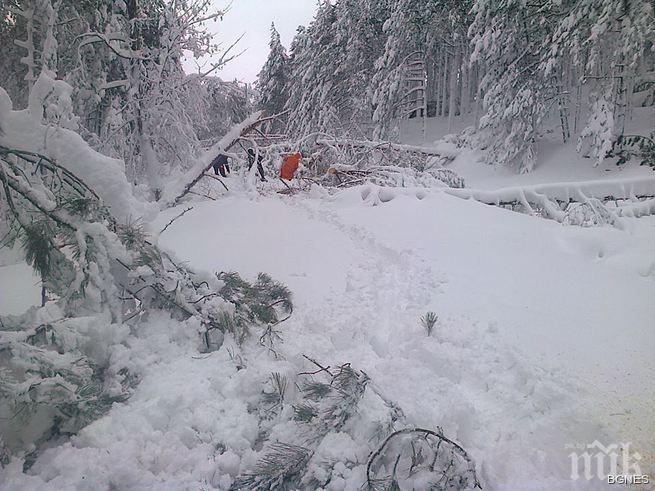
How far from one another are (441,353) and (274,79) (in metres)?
29.0

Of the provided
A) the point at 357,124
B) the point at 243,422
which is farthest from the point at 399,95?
the point at 243,422

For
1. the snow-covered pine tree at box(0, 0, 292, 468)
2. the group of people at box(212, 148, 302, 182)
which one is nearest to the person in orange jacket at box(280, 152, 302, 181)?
the group of people at box(212, 148, 302, 182)

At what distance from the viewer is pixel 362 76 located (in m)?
22.7

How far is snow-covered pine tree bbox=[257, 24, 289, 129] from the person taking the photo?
2842 cm

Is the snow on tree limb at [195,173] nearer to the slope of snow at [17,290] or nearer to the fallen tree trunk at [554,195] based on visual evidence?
the slope of snow at [17,290]

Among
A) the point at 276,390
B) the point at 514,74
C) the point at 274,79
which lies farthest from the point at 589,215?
the point at 274,79

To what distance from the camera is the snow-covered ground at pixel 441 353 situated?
1849 millimetres

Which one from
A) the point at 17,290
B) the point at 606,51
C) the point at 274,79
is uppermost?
the point at 274,79

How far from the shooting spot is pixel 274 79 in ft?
94.1

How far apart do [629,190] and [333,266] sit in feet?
20.7

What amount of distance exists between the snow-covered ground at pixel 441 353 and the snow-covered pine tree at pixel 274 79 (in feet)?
83.1

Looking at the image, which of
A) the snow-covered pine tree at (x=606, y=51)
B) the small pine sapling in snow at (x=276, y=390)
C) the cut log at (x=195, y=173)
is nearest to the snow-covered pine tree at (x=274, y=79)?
the snow-covered pine tree at (x=606, y=51)

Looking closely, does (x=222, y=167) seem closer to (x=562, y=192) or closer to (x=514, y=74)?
(x=562, y=192)

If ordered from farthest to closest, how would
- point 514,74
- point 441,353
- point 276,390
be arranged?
point 514,74 < point 441,353 < point 276,390
